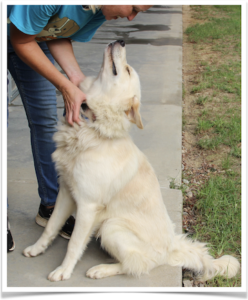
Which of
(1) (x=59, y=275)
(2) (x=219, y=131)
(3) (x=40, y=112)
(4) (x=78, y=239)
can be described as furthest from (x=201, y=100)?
(1) (x=59, y=275)

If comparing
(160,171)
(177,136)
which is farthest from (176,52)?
(160,171)

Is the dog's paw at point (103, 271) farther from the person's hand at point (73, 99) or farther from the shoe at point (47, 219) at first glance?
the person's hand at point (73, 99)

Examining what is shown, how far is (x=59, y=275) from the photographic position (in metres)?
2.15

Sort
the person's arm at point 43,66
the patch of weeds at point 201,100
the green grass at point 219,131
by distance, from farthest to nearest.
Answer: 1. the patch of weeds at point 201,100
2. the green grass at point 219,131
3. the person's arm at point 43,66

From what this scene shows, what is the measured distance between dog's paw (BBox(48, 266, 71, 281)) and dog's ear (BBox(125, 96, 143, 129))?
3.41 feet

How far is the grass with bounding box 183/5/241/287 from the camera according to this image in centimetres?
277

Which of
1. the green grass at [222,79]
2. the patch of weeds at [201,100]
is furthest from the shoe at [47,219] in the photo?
the green grass at [222,79]

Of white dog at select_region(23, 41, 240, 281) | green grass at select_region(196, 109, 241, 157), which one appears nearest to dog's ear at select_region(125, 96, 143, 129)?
white dog at select_region(23, 41, 240, 281)

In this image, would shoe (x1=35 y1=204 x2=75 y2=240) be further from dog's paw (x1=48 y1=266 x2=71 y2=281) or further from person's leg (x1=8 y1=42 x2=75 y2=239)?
dog's paw (x1=48 y1=266 x2=71 y2=281)

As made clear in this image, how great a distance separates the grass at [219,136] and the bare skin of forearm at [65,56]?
153cm

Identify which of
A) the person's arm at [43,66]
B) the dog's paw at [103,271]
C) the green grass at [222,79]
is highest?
the person's arm at [43,66]

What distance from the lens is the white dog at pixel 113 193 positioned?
7.04 feet

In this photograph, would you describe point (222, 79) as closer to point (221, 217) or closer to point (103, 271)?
point (221, 217)

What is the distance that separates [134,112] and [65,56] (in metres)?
0.68
